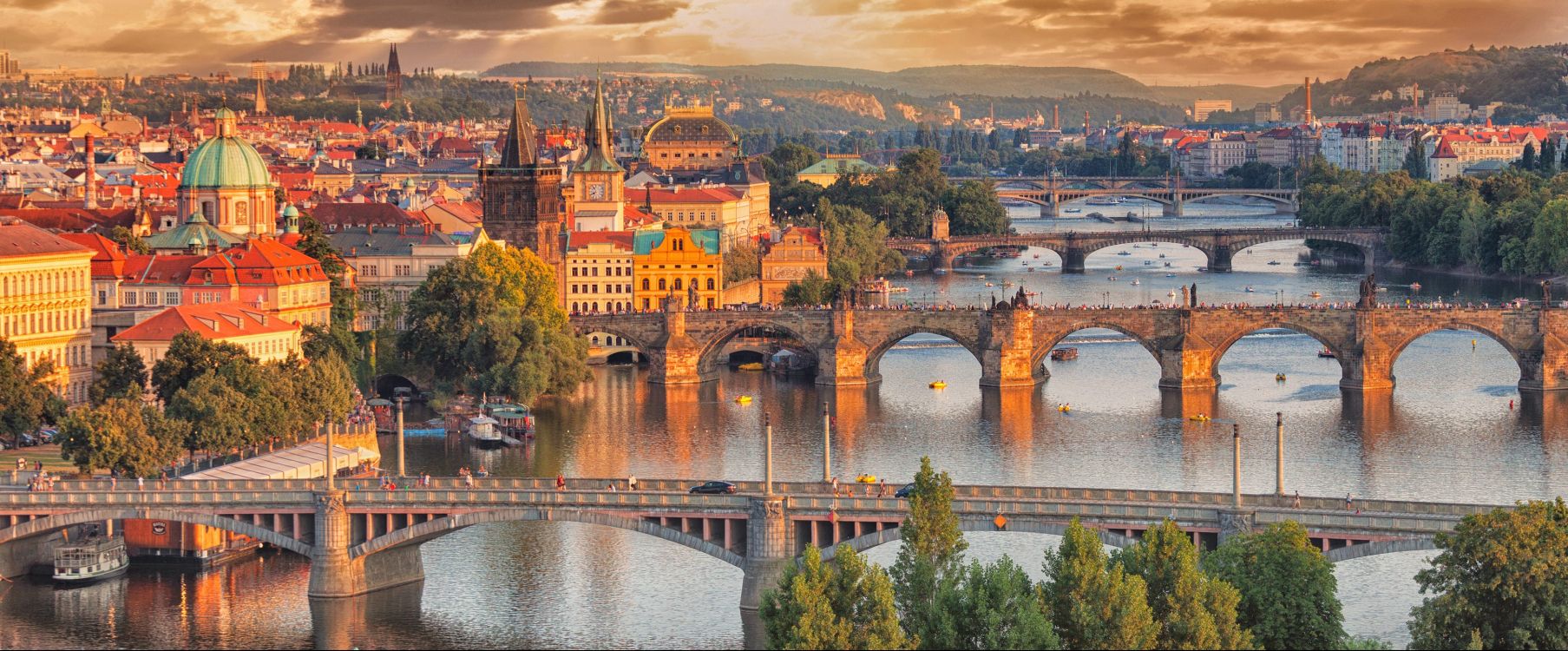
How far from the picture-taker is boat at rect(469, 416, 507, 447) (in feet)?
239

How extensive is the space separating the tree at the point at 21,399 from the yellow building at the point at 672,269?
32.4 metres

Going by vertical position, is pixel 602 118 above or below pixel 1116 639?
above

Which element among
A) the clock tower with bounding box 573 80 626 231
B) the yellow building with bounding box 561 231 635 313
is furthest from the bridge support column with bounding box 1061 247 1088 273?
the yellow building with bounding box 561 231 635 313

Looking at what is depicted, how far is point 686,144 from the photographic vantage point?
175125 mm

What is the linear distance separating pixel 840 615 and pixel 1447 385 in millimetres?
46979

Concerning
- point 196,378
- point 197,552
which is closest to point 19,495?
point 197,552

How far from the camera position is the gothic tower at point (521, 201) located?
95.1 metres

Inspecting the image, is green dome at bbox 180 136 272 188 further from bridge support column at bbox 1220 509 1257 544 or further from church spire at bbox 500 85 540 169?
bridge support column at bbox 1220 509 1257 544

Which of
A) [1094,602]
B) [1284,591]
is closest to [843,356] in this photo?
[1284,591]

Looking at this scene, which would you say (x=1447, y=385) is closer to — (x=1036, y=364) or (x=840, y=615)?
(x=1036, y=364)

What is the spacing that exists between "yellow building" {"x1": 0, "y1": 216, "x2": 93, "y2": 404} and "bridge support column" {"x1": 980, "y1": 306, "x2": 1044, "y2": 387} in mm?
26804

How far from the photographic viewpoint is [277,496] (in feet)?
167

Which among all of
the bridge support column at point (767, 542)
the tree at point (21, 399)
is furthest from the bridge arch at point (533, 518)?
the tree at point (21, 399)

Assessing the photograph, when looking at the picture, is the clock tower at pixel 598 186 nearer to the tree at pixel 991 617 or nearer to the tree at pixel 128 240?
the tree at pixel 128 240
